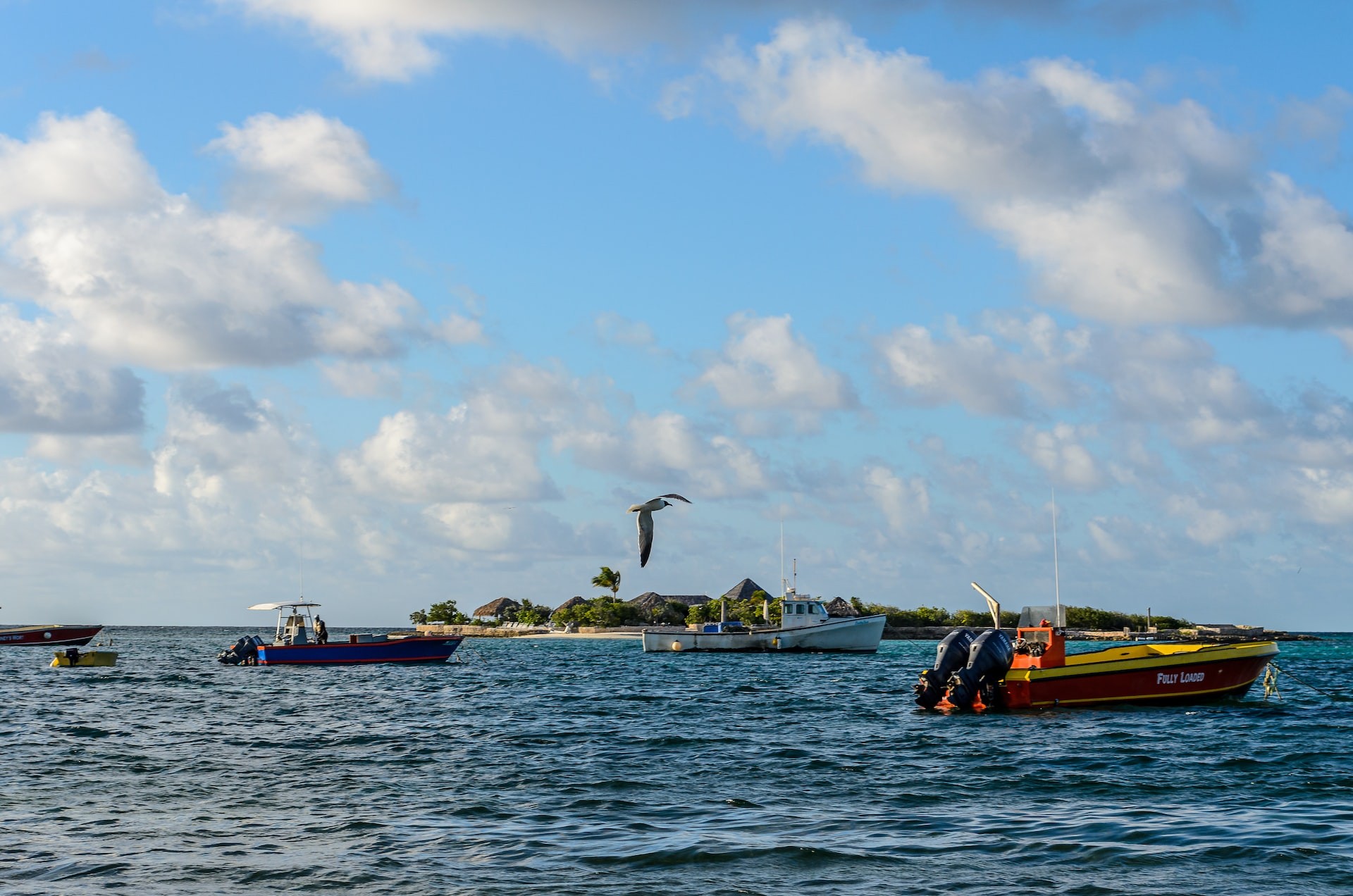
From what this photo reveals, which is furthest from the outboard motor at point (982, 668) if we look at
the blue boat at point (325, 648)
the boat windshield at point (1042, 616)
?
the blue boat at point (325, 648)

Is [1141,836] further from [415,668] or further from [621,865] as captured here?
[415,668]

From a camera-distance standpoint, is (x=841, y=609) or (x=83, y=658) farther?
(x=841, y=609)

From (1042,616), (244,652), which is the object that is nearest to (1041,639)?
(1042,616)

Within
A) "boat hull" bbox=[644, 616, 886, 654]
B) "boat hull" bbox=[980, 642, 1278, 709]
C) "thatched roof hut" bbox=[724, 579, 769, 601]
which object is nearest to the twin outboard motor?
"boat hull" bbox=[644, 616, 886, 654]

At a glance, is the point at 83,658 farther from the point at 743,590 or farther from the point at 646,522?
the point at 743,590

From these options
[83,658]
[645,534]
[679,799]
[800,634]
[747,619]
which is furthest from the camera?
[747,619]

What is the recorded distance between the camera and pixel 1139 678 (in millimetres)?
34125

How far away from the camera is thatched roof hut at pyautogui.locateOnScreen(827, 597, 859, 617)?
130m

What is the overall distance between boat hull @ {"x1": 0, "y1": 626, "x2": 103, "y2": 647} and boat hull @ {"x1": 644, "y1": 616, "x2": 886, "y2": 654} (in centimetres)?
5279

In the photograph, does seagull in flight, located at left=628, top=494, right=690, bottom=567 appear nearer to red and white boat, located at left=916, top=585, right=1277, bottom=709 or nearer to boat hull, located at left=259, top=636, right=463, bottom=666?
red and white boat, located at left=916, top=585, right=1277, bottom=709

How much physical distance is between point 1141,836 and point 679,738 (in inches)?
547

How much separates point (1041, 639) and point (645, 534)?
11333 mm

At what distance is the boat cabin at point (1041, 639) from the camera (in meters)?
33.7

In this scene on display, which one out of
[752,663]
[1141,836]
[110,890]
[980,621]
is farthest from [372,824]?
[980,621]
